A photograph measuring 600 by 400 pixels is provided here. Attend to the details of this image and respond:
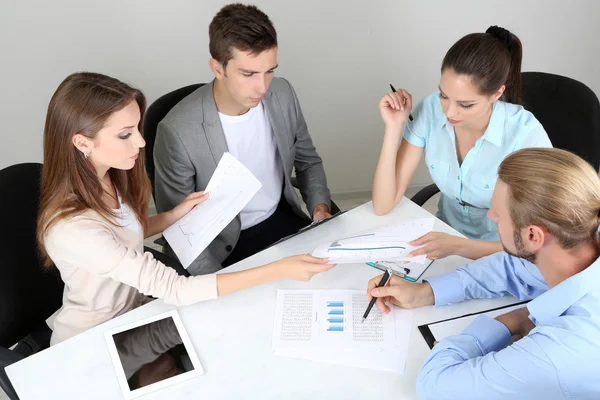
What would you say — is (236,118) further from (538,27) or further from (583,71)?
(583,71)

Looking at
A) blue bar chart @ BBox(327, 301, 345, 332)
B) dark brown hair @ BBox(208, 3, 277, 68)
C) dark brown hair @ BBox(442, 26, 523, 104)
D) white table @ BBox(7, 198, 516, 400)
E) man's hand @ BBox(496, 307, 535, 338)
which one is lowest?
white table @ BBox(7, 198, 516, 400)

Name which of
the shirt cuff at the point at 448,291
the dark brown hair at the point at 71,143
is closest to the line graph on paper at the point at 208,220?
the dark brown hair at the point at 71,143

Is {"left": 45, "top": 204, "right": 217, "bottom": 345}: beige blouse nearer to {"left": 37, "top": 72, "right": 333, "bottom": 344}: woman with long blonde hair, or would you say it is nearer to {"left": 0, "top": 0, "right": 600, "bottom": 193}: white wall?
{"left": 37, "top": 72, "right": 333, "bottom": 344}: woman with long blonde hair

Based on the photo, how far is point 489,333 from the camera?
126 centimetres

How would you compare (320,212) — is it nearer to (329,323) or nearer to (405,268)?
(405,268)

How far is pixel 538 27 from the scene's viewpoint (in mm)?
2908

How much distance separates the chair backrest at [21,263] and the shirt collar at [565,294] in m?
1.37

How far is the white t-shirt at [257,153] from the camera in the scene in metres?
2.04

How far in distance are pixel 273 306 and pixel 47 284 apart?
732 millimetres

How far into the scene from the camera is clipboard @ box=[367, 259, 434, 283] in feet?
5.16

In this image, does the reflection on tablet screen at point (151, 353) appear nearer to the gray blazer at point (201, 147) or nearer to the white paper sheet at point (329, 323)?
the white paper sheet at point (329, 323)

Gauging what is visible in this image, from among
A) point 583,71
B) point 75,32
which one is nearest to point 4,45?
point 75,32

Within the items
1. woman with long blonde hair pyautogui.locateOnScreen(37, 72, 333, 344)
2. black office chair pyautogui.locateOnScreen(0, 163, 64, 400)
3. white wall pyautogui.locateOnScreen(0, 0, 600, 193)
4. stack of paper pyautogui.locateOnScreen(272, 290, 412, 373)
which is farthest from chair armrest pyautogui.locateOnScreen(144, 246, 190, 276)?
white wall pyautogui.locateOnScreen(0, 0, 600, 193)

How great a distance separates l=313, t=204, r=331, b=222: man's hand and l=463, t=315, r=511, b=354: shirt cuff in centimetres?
88
